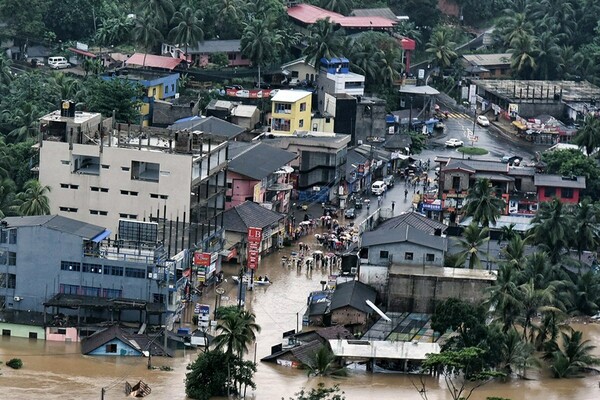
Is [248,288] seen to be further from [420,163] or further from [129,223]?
[420,163]

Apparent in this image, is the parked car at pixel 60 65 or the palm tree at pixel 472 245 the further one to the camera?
the parked car at pixel 60 65

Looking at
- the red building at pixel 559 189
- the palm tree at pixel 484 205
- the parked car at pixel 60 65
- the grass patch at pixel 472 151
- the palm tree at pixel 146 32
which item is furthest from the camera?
the parked car at pixel 60 65

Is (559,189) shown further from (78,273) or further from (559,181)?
(78,273)

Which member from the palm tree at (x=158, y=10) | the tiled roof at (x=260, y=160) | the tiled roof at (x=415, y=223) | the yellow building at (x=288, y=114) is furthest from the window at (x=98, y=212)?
the palm tree at (x=158, y=10)

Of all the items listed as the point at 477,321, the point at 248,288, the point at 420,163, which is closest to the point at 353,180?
the point at 420,163

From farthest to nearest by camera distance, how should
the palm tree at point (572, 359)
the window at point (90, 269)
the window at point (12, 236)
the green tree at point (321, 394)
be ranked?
the window at point (12, 236) < the window at point (90, 269) < the palm tree at point (572, 359) < the green tree at point (321, 394)

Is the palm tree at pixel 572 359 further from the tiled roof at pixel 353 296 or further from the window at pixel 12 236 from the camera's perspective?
the window at pixel 12 236
